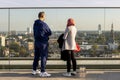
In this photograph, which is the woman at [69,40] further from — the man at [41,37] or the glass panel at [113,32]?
the glass panel at [113,32]

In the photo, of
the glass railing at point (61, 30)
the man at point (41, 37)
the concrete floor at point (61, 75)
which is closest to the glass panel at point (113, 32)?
the glass railing at point (61, 30)

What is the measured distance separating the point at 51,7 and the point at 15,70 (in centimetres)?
234

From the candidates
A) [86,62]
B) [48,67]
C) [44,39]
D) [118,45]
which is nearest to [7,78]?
[44,39]

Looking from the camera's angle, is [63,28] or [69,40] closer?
[69,40]

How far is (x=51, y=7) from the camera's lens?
39.1 ft

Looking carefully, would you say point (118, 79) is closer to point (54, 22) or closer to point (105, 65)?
point (105, 65)

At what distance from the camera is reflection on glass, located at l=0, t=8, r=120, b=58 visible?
38.7 ft

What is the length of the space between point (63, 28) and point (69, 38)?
142 centimetres

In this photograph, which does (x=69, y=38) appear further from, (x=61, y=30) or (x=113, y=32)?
(x=113, y=32)

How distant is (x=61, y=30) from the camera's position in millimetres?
11828

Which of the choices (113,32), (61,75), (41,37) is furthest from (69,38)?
(113,32)

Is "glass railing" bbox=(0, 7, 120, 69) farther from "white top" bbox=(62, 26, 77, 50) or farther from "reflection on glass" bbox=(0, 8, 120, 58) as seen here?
"white top" bbox=(62, 26, 77, 50)

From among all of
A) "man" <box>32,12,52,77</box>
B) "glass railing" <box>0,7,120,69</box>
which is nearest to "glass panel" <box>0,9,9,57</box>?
"glass railing" <box>0,7,120,69</box>

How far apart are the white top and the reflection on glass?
1.41 metres
